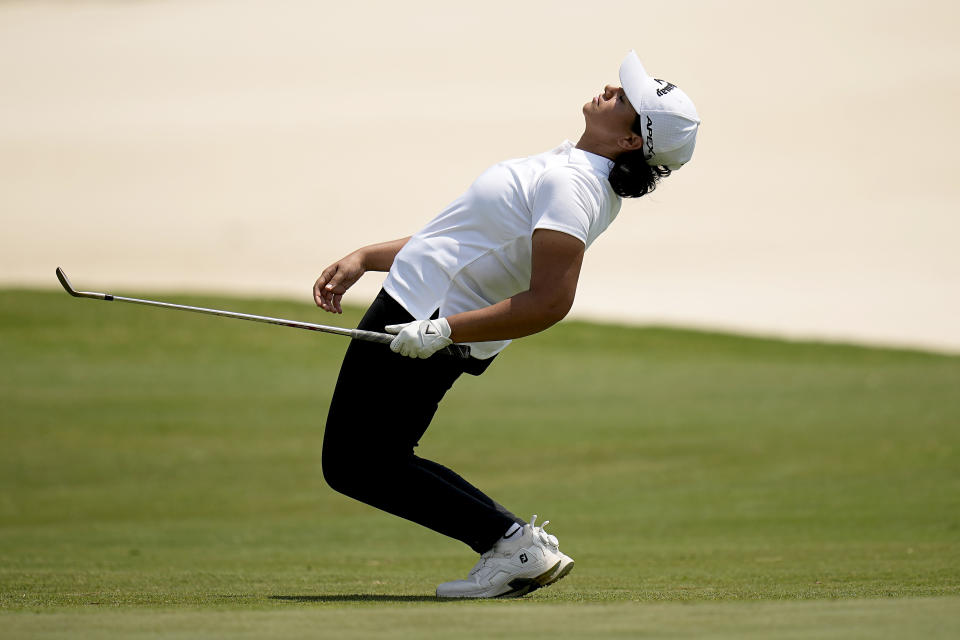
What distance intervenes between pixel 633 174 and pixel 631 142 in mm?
123

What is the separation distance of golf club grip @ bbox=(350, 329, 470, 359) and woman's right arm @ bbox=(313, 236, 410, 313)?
1.93 feet

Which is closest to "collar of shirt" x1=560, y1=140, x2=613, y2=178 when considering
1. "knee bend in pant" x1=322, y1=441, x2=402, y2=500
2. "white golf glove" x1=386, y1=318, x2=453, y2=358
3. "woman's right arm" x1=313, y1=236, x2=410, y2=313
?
"white golf glove" x1=386, y1=318, x2=453, y2=358

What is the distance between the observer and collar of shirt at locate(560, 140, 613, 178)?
450cm

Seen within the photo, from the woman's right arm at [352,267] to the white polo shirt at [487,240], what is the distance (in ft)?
1.26

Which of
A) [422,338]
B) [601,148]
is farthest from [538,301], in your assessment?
[601,148]

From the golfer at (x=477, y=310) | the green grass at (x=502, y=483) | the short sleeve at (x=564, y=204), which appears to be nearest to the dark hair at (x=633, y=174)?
the golfer at (x=477, y=310)

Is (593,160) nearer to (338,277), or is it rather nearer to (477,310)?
(477,310)

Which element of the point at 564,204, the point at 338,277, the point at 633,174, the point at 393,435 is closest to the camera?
the point at 564,204

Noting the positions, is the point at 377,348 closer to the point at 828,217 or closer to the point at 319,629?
the point at 319,629

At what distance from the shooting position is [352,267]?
16.7 feet

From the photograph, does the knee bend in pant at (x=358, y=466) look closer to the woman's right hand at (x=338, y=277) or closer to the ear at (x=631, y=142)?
the woman's right hand at (x=338, y=277)

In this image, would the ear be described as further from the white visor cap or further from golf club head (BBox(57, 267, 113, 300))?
golf club head (BBox(57, 267, 113, 300))

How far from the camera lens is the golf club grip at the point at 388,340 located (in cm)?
445

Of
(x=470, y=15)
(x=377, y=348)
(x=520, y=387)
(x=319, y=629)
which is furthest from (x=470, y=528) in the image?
(x=470, y=15)
